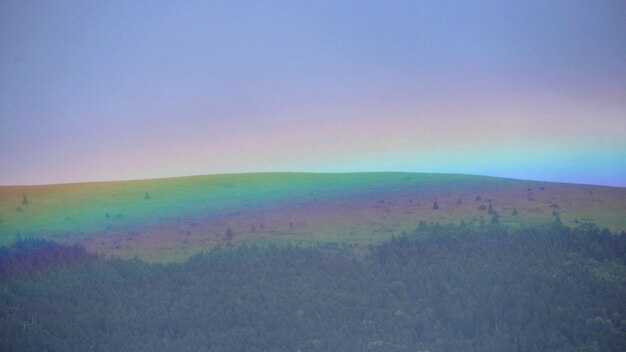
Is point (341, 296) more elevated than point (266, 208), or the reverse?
point (266, 208)

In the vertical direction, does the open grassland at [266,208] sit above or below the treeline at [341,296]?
above

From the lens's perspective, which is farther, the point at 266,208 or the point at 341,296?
the point at 266,208

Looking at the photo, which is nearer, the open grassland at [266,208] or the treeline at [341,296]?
the treeline at [341,296]

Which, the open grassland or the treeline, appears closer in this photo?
the treeline
